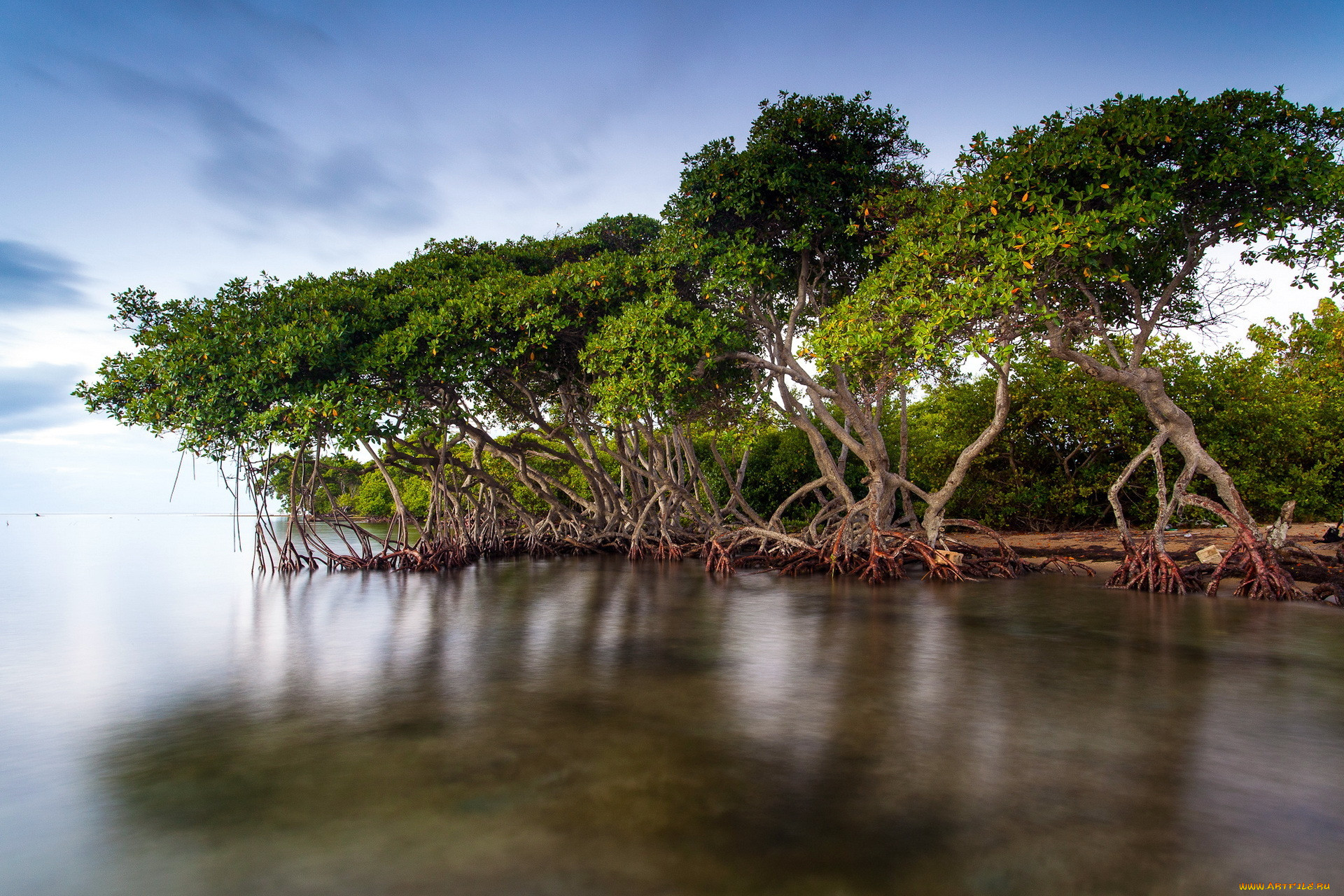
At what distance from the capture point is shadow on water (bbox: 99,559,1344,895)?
133 inches

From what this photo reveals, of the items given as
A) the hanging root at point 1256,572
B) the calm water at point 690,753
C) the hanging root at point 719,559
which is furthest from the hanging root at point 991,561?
the hanging root at point 719,559

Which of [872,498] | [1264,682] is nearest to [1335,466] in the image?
[872,498]

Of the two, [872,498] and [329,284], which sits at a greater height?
[329,284]

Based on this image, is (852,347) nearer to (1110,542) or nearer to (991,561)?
(991,561)

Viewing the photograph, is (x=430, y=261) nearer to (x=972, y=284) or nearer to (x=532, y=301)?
(x=532, y=301)

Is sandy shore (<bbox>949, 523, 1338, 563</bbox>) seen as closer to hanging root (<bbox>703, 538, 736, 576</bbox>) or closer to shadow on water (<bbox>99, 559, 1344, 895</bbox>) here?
shadow on water (<bbox>99, 559, 1344, 895</bbox>)

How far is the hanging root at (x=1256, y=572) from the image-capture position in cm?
1015

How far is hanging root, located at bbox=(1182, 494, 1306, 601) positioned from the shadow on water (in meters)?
1.02

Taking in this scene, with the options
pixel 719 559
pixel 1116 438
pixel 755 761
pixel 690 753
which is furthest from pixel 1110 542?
pixel 690 753

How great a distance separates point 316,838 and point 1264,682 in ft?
24.4

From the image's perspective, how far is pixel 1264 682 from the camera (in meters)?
6.49

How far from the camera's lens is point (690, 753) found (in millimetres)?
4816

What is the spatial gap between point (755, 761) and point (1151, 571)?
365 inches

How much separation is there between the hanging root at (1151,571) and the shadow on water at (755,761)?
69.7 inches
